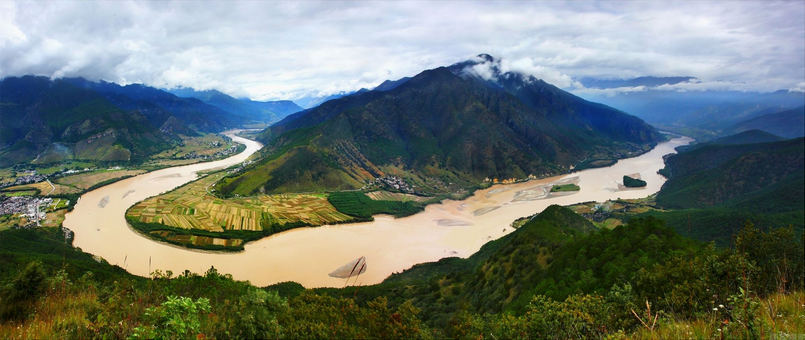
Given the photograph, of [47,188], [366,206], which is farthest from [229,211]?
[47,188]

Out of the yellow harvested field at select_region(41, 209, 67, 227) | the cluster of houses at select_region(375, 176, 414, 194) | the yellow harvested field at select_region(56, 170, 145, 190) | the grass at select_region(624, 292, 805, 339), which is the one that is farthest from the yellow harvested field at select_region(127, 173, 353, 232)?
the grass at select_region(624, 292, 805, 339)

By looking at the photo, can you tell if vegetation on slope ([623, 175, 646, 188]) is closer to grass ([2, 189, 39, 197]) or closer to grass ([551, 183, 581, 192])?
grass ([551, 183, 581, 192])

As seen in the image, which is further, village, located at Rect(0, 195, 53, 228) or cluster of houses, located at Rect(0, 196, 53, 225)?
cluster of houses, located at Rect(0, 196, 53, 225)

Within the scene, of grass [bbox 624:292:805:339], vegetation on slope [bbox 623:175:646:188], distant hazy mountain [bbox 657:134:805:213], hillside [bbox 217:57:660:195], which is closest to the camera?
grass [bbox 624:292:805:339]

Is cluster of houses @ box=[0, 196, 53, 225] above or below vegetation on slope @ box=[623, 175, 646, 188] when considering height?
above

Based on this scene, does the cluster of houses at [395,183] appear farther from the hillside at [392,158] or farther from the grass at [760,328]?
the grass at [760,328]

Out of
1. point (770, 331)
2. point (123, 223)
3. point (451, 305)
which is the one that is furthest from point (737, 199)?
point (123, 223)

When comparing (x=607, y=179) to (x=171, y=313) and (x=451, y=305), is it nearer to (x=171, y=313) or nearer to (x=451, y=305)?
(x=451, y=305)

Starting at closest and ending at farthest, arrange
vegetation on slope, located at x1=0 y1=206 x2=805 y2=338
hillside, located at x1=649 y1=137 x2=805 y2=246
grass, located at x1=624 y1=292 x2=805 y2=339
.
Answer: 1. grass, located at x1=624 y1=292 x2=805 y2=339
2. vegetation on slope, located at x1=0 y1=206 x2=805 y2=338
3. hillside, located at x1=649 y1=137 x2=805 y2=246
